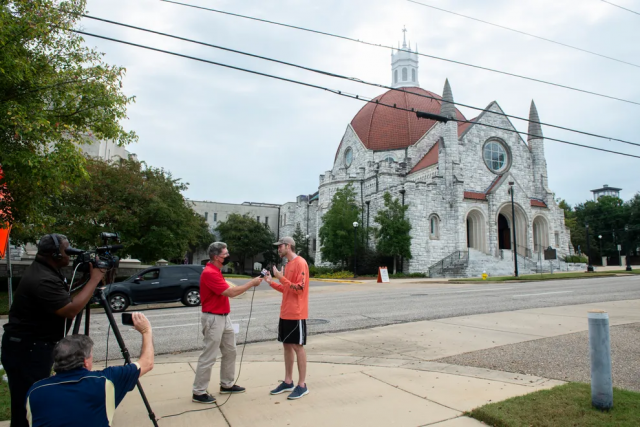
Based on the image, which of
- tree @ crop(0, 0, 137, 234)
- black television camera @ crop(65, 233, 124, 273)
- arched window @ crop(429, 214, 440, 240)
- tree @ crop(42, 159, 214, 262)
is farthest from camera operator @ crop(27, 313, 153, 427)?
arched window @ crop(429, 214, 440, 240)

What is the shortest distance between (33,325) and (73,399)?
1269 millimetres

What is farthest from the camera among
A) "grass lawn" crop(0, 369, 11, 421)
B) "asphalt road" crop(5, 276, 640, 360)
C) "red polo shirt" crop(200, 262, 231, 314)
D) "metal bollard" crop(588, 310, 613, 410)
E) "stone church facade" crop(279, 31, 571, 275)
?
"stone church facade" crop(279, 31, 571, 275)

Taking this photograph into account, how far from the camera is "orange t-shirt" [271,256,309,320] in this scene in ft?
16.2

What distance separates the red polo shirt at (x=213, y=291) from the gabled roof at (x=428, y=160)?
36.6m

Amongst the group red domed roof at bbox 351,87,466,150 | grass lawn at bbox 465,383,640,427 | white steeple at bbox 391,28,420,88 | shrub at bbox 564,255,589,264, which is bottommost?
grass lawn at bbox 465,383,640,427

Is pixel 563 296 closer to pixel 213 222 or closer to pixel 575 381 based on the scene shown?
pixel 575 381

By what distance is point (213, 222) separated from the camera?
65875 mm

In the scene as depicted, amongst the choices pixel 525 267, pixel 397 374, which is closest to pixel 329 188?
pixel 525 267

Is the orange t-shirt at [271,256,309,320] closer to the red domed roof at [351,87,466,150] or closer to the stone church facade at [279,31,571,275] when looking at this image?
the stone church facade at [279,31,571,275]

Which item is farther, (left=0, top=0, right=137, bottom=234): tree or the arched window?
the arched window

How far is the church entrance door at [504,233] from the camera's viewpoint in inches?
1582

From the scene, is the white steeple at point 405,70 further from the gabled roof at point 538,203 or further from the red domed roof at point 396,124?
the gabled roof at point 538,203

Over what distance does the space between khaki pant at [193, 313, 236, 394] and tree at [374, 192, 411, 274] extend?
30561 mm

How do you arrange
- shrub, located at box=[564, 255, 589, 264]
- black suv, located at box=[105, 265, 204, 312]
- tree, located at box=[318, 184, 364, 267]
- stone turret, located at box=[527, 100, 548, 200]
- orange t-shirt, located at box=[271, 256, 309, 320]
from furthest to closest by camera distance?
stone turret, located at box=[527, 100, 548, 200] → shrub, located at box=[564, 255, 589, 264] → tree, located at box=[318, 184, 364, 267] → black suv, located at box=[105, 265, 204, 312] → orange t-shirt, located at box=[271, 256, 309, 320]
